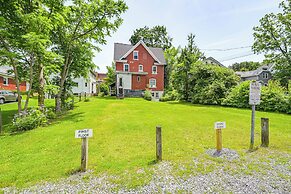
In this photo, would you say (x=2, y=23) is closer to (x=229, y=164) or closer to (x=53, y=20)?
(x=53, y=20)

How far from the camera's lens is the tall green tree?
44.7ft

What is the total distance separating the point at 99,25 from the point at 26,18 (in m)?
5.65

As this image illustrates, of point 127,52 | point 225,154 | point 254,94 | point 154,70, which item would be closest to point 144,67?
point 154,70

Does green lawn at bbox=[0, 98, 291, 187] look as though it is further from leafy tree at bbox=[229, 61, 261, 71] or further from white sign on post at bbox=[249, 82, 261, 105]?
leafy tree at bbox=[229, 61, 261, 71]

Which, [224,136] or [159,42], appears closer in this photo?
[224,136]

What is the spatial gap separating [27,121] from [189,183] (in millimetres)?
8825

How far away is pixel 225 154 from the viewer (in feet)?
18.8

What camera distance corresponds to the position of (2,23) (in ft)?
27.9

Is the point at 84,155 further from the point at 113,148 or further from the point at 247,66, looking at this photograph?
the point at 247,66

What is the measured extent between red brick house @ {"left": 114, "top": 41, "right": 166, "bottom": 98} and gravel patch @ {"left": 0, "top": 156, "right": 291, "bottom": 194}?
2405 cm

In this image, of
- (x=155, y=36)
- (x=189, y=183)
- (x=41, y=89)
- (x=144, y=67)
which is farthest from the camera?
(x=155, y=36)

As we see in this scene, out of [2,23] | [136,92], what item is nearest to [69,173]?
[2,23]

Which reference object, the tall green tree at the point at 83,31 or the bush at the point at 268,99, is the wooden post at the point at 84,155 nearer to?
→ the tall green tree at the point at 83,31

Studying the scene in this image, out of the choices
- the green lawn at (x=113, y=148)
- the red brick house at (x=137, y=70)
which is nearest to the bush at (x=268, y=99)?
the green lawn at (x=113, y=148)
